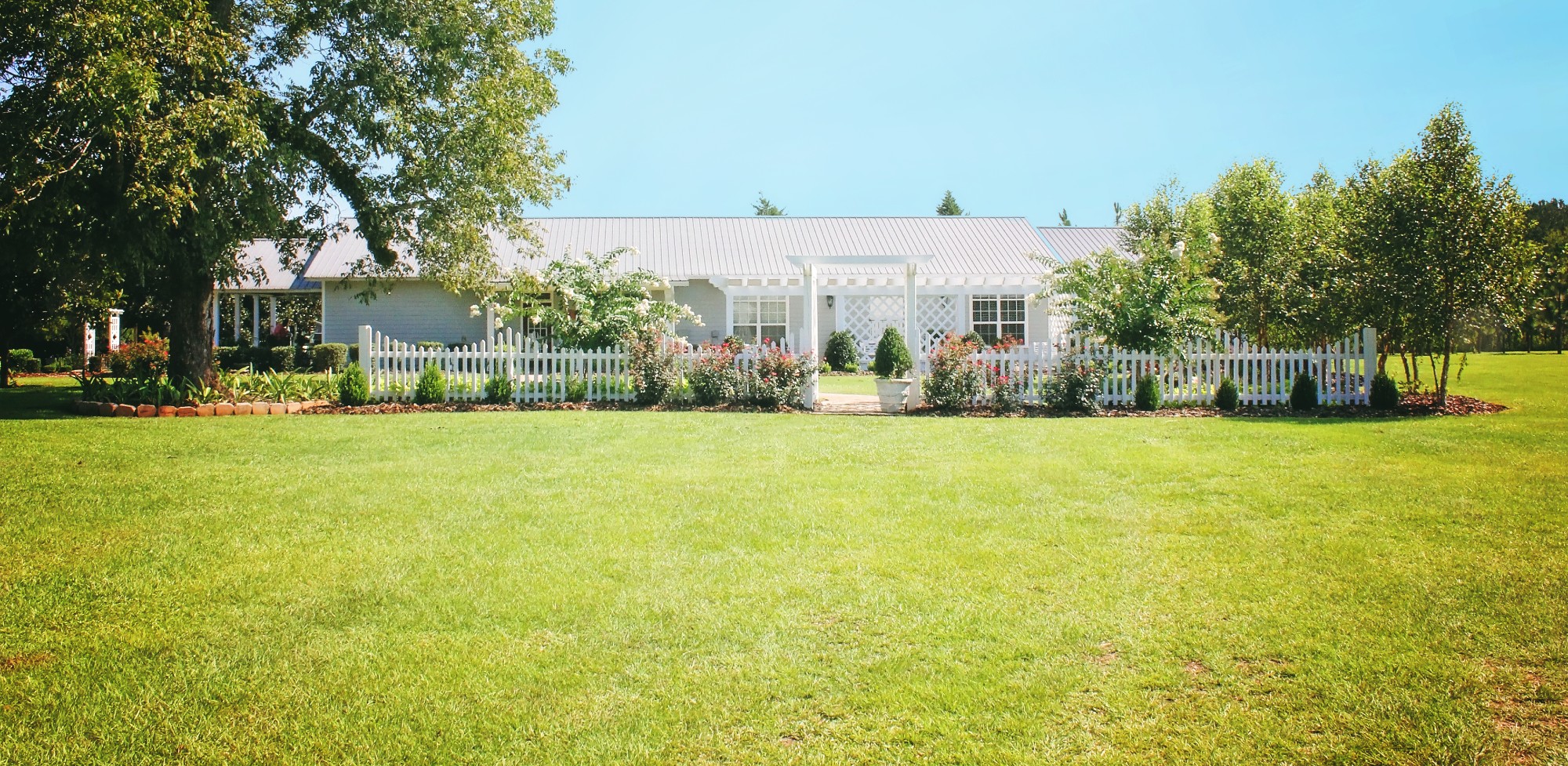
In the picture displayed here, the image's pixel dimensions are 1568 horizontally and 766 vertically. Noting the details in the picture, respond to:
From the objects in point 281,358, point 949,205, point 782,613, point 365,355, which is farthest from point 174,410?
point 949,205

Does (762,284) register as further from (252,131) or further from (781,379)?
(252,131)

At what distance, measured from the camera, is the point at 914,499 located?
20.9 ft

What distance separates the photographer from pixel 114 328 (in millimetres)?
24359

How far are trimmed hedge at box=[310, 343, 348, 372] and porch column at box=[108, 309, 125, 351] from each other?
18.5ft

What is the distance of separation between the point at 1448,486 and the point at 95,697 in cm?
811

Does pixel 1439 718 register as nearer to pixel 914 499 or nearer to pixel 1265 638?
pixel 1265 638

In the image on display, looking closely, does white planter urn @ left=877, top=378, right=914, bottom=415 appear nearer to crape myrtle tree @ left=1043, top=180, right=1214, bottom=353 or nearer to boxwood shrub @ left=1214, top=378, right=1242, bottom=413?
crape myrtle tree @ left=1043, top=180, right=1214, bottom=353

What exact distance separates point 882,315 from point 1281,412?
12.7 meters

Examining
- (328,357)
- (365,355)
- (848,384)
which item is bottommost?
Answer: (848,384)

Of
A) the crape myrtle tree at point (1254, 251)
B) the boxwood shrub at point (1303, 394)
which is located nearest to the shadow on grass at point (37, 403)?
the boxwood shrub at point (1303, 394)

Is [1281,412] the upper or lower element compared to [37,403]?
lower

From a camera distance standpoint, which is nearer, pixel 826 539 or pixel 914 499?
pixel 826 539

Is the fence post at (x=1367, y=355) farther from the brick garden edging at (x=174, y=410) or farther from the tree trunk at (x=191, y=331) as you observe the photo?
the tree trunk at (x=191, y=331)

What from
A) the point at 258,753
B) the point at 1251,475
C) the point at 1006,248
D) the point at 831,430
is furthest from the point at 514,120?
the point at 1006,248
